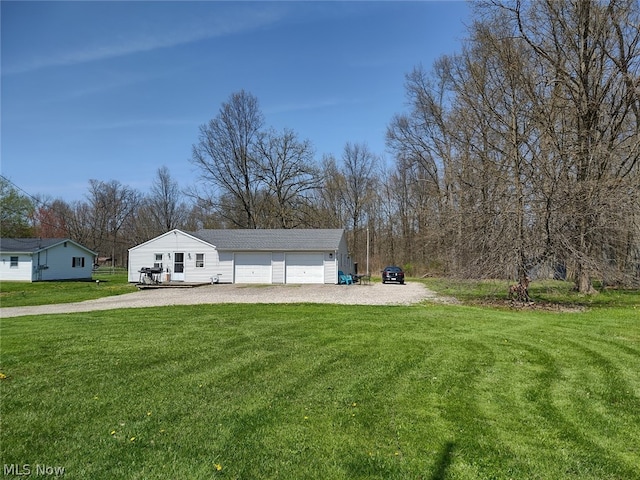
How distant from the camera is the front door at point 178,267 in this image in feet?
94.6

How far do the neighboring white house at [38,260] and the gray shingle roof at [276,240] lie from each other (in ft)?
41.7

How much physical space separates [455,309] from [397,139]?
28457mm

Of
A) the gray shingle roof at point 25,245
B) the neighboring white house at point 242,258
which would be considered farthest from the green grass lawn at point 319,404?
the gray shingle roof at point 25,245

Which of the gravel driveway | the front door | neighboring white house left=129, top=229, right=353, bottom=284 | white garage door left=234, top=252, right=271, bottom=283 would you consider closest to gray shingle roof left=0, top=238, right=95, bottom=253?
neighboring white house left=129, top=229, right=353, bottom=284

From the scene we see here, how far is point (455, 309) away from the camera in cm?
1339

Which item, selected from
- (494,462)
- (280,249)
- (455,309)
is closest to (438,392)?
(494,462)

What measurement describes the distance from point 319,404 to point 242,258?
24453 mm

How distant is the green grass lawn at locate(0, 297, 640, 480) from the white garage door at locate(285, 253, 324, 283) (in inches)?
745

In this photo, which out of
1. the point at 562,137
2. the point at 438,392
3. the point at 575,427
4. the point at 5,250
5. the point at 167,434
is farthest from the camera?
the point at 5,250

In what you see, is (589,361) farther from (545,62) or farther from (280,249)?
(280,249)

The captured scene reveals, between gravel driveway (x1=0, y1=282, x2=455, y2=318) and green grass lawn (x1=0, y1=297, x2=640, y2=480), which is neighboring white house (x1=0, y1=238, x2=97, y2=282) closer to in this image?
gravel driveway (x1=0, y1=282, x2=455, y2=318)

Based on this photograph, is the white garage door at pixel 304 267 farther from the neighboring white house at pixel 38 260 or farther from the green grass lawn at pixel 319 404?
the neighboring white house at pixel 38 260

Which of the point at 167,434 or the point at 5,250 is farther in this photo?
the point at 5,250

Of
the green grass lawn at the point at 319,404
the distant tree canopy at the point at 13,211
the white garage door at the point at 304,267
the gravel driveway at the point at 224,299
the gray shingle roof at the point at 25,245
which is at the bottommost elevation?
the green grass lawn at the point at 319,404
